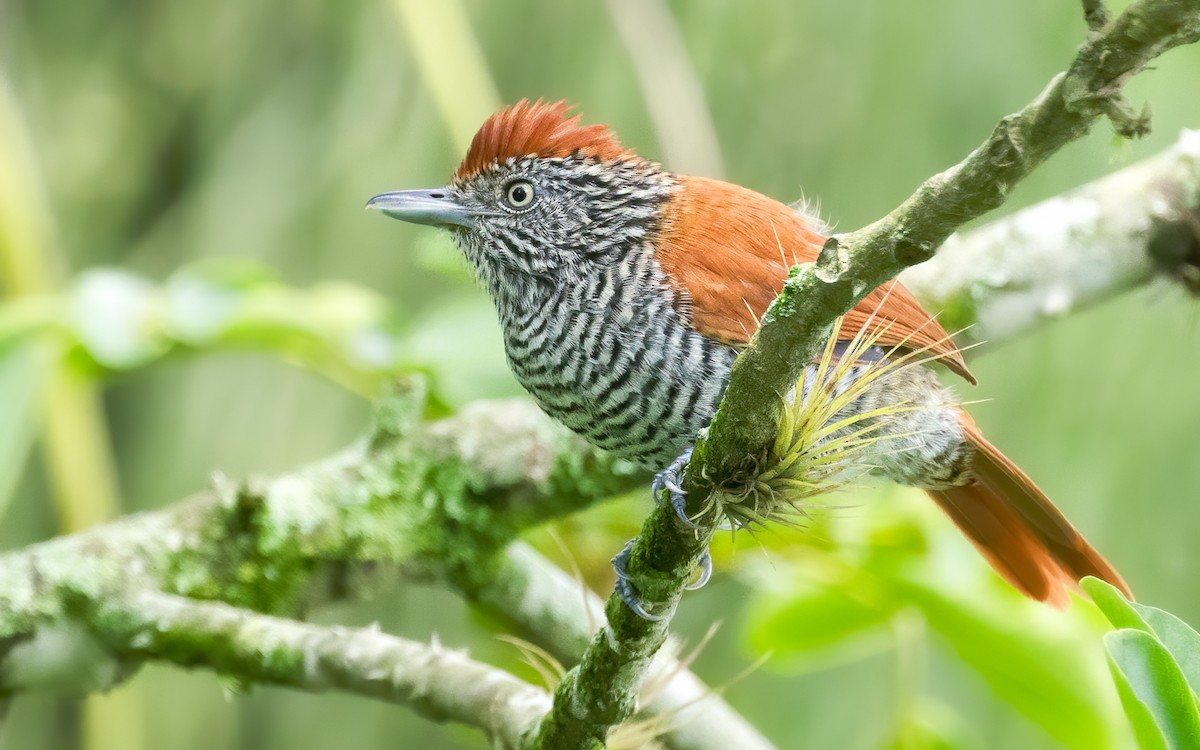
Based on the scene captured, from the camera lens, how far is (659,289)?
244 centimetres

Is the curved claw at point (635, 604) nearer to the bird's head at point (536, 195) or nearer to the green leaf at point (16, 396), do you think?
the bird's head at point (536, 195)

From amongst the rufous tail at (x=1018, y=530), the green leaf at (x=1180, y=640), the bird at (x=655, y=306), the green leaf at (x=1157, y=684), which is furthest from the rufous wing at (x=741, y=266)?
the green leaf at (x=1157, y=684)

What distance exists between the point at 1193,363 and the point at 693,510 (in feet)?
7.64

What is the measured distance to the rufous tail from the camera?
8.59ft

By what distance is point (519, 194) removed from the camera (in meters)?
2.88

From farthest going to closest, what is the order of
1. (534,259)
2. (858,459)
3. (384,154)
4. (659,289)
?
(384,154), (534,259), (659,289), (858,459)

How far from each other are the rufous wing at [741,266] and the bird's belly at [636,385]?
0.07 m

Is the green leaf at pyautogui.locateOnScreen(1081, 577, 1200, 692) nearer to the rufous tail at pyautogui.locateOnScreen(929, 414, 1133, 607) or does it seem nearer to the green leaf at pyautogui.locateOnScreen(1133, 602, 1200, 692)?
the green leaf at pyautogui.locateOnScreen(1133, 602, 1200, 692)

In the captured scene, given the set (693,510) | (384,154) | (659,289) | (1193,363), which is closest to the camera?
(693,510)

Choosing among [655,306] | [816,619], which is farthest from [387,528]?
[816,619]

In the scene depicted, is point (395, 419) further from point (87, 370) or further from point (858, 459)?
point (858, 459)

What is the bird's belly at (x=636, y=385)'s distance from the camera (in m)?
2.35

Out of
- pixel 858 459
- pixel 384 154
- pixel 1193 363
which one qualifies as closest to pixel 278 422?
pixel 384 154

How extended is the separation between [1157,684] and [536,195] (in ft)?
5.95
